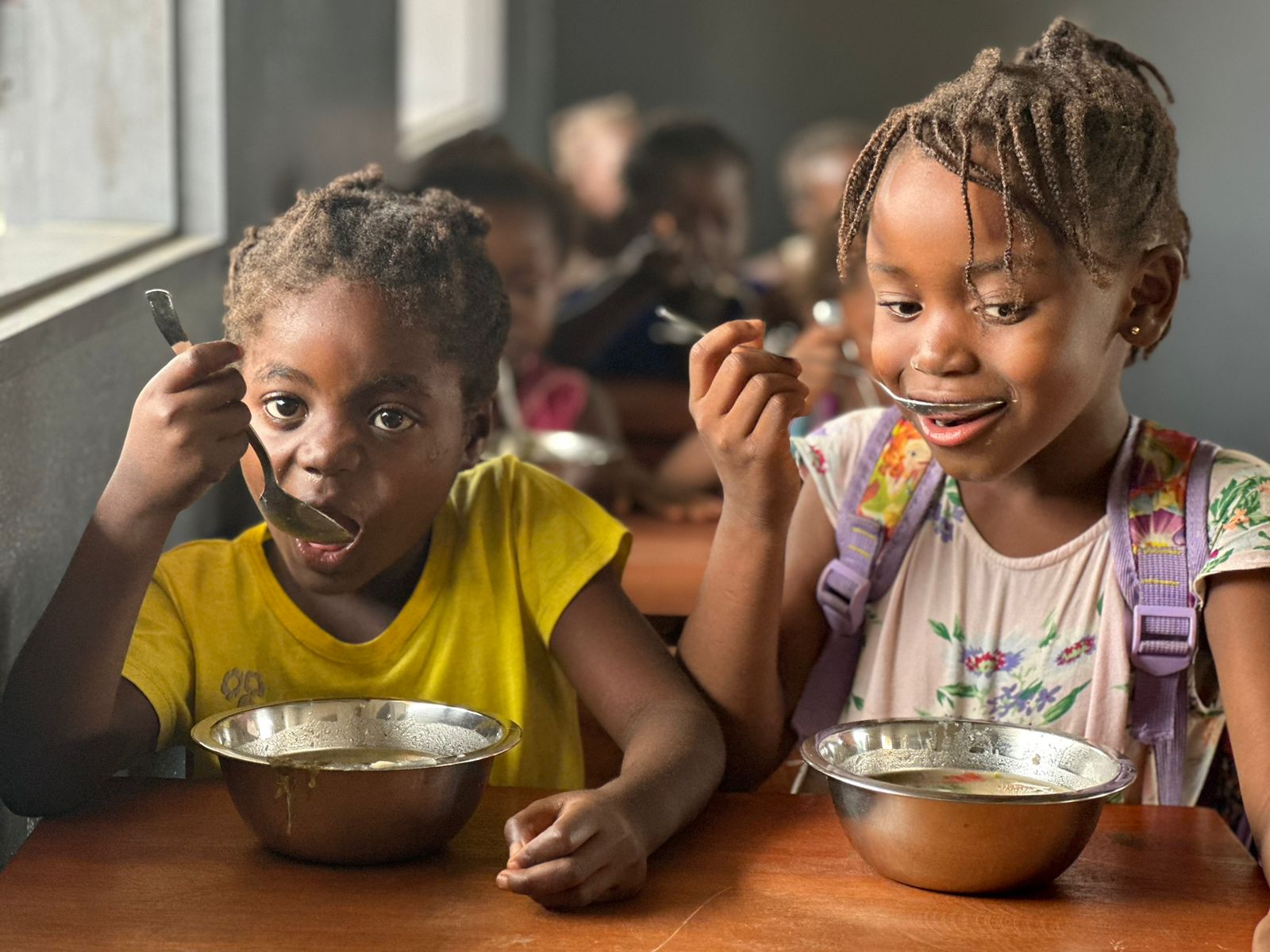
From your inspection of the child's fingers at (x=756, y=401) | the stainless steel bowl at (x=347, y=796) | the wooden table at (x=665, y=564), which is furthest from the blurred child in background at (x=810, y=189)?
the stainless steel bowl at (x=347, y=796)

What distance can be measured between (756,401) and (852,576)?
0.79 ft

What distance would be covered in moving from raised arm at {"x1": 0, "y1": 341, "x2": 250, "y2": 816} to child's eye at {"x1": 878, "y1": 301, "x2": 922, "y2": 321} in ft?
1.49

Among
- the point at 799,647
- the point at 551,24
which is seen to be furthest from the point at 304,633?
the point at 551,24

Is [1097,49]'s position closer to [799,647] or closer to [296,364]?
[799,647]

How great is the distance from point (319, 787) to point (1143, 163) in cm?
71

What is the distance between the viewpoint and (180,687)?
112 cm

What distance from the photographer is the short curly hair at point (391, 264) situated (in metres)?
1.12

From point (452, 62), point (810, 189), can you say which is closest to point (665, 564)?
point (810, 189)

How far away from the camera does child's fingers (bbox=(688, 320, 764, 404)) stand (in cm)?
111

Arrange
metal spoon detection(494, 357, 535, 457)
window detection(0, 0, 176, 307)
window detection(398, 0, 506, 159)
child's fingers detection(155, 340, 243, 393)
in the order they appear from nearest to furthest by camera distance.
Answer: child's fingers detection(155, 340, 243, 393) < window detection(0, 0, 176, 307) < metal spoon detection(494, 357, 535, 457) < window detection(398, 0, 506, 159)

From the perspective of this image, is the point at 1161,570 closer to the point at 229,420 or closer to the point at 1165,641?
the point at 1165,641

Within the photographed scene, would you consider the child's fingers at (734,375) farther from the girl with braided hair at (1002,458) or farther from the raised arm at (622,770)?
the raised arm at (622,770)

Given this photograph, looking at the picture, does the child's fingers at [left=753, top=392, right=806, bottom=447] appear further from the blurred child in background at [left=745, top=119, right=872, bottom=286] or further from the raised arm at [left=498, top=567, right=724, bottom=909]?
the blurred child in background at [left=745, top=119, right=872, bottom=286]

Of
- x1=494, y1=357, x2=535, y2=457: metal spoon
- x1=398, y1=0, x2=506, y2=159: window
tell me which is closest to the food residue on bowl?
x1=494, y1=357, x2=535, y2=457: metal spoon
